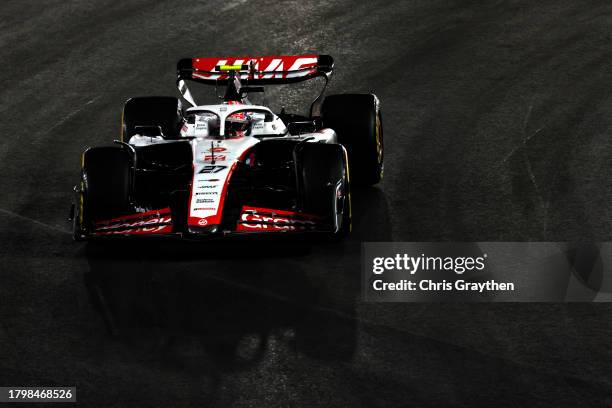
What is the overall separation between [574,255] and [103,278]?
437 centimetres

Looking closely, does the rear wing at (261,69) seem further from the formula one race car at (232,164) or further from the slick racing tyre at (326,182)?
the slick racing tyre at (326,182)

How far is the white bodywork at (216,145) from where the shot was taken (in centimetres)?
1253

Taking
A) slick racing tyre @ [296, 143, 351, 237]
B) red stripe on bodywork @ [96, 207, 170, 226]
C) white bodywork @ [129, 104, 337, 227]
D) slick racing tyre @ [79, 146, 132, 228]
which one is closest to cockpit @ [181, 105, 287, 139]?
white bodywork @ [129, 104, 337, 227]

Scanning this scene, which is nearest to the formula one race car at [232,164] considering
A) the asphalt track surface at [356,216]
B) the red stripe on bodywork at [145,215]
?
the red stripe on bodywork at [145,215]

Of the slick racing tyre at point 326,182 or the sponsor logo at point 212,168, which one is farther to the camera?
the sponsor logo at point 212,168

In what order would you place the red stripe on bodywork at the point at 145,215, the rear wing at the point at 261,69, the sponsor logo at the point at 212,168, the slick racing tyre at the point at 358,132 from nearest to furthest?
the red stripe on bodywork at the point at 145,215
the sponsor logo at the point at 212,168
the slick racing tyre at the point at 358,132
the rear wing at the point at 261,69

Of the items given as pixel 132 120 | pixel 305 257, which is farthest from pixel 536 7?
pixel 305 257

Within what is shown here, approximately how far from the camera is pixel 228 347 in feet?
35.5

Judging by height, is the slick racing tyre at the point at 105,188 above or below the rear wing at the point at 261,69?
above

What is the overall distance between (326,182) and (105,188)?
203 cm

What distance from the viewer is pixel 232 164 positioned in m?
13.3

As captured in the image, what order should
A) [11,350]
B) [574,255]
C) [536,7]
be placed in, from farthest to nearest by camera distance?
[536,7] < [574,255] < [11,350]

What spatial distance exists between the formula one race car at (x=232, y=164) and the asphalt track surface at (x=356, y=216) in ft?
1.46

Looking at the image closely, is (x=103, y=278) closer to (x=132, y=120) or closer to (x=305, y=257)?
(x=305, y=257)
